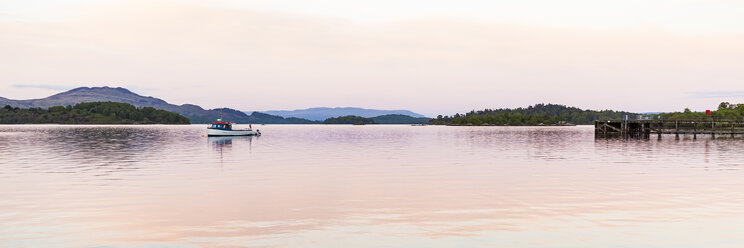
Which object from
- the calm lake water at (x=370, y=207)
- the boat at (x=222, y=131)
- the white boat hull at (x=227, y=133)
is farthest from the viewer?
the boat at (x=222, y=131)

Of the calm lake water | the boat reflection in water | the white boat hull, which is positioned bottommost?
the calm lake water

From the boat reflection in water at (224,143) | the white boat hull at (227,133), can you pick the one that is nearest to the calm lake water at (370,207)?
the boat reflection in water at (224,143)

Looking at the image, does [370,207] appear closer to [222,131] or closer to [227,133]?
[227,133]

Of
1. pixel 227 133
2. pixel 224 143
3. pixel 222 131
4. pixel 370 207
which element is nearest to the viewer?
pixel 370 207

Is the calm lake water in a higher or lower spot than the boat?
lower

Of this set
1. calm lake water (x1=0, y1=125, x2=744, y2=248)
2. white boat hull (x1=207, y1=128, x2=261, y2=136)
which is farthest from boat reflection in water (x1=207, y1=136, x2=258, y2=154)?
calm lake water (x1=0, y1=125, x2=744, y2=248)

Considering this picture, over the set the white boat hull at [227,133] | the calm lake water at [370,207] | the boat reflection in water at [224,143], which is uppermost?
the white boat hull at [227,133]

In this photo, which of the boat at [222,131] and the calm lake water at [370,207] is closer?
the calm lake water at [370,207]

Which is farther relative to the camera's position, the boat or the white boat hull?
the boat

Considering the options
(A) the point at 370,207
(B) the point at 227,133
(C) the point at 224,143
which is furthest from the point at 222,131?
(A) the point at 370,207

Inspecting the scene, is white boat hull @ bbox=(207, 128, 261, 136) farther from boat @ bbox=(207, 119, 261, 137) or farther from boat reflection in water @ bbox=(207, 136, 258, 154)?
boat reflection in water @ bbox=(207, 136, 258, 154)

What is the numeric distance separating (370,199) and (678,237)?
1202 cm

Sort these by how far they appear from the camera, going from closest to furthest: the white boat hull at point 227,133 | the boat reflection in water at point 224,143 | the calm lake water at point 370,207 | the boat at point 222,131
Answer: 1. the calm lake water at point 370,207
2. the boat reflection in water at point 224,143
3. the white boat hull at point 227,133
4. the boat at point 222,131

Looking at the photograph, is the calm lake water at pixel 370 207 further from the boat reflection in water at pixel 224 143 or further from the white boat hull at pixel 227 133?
the white boat hull at pixel 227 133
